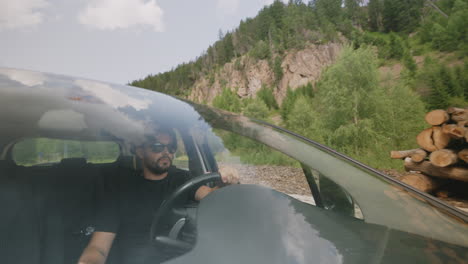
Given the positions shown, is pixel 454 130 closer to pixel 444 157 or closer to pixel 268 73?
pixel 444 157

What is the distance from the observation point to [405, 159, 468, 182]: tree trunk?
205 inches

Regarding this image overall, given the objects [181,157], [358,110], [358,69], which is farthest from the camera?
[358,110]

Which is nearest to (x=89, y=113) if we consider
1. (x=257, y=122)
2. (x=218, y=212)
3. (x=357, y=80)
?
(x=218, y=212)

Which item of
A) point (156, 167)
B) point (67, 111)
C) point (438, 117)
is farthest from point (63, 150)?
point (438, 117)

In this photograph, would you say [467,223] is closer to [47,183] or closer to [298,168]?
[298,168]

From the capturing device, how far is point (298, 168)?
1.08 m

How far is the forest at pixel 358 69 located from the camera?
705 inches

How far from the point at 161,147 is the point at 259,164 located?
0.41 metres

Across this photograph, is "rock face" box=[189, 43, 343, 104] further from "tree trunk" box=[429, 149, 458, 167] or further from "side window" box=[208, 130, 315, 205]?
"side window" box=[208, 130, 315, 205]

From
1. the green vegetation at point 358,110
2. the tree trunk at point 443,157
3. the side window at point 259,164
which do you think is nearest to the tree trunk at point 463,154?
the tree trunk at point 443,157

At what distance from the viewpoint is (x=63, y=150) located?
3.52 ft

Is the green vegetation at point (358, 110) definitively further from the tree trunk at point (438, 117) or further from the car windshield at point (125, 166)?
the car windshield at point (125, 166)

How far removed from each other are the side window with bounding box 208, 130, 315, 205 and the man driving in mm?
59

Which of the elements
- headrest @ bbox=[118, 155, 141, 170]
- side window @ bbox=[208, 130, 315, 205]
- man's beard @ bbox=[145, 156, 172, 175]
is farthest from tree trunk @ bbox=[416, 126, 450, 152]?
headrest @ bbox=[118, 155, 141, 170]
